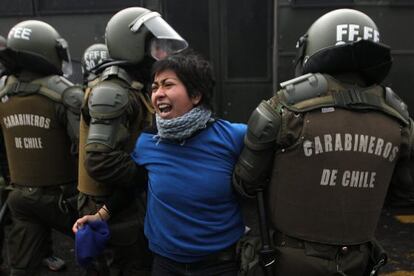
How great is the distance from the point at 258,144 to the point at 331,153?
0.30 metres

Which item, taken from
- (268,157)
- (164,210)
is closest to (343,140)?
(268,157)

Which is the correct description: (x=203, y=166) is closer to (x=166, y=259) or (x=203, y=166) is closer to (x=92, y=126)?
(x=166, y=259)

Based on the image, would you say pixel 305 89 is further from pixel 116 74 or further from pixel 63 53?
pixel 63 53

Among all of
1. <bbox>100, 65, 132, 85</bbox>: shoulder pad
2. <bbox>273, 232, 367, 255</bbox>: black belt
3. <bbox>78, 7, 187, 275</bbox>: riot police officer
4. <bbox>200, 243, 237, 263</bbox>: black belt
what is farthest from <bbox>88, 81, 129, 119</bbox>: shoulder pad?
<bbox>273, 232, 367, 255</bbox>: black belt

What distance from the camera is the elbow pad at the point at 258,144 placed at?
2.03m

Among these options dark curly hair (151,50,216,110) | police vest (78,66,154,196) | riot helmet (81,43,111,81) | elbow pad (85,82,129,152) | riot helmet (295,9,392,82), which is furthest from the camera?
riot helmet (81,43,111,81)

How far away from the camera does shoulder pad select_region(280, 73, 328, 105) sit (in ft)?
6.69

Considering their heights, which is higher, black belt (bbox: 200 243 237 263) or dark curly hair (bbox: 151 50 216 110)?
dark curly hair (bbox: 151 50 216 110)

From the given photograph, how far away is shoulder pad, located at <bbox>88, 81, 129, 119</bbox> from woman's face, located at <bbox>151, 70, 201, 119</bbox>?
0.45 metres

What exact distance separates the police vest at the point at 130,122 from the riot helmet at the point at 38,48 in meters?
0.64

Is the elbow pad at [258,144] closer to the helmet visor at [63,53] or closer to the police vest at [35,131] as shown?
the police vest at [35,131]

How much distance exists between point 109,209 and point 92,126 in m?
0.43

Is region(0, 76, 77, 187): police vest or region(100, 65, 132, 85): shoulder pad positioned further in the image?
region(0, 76, 77, 187): police vest

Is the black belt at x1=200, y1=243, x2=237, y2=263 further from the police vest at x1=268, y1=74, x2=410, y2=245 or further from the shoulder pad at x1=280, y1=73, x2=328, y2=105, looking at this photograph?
the shoulder pad at x1=280, y1=73, x2=328, y2=105
